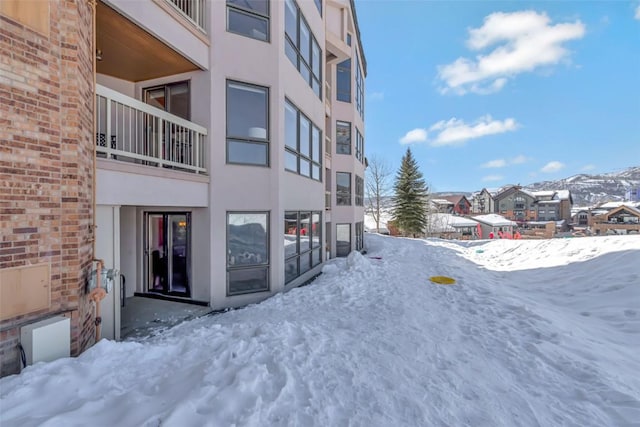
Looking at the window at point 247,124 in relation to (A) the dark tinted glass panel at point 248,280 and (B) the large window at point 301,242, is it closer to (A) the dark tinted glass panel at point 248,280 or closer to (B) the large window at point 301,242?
(B) the large window at point 301,242

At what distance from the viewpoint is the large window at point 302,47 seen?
804 cm

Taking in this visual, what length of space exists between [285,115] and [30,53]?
5259mm

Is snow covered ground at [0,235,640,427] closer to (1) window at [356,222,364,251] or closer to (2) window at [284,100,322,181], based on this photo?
(2) window at [284,100,322,181]

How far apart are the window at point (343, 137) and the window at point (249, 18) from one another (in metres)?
7.54

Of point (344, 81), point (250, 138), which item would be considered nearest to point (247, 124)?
point (250, 138)

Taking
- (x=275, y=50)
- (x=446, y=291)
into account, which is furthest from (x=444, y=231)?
(x=275, y=50)

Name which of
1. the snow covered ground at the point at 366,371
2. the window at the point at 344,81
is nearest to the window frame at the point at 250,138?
the snow covered ground at the point at 366,371

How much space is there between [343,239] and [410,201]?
705 inches

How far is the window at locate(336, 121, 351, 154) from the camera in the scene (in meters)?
14.4

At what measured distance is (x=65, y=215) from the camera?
11.3 ft

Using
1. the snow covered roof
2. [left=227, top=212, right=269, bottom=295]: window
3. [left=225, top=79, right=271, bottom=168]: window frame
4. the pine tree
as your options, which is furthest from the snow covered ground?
the snow covered roof

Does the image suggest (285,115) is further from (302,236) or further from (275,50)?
(302,236)

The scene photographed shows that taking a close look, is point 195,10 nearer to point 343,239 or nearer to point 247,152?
point 247,152

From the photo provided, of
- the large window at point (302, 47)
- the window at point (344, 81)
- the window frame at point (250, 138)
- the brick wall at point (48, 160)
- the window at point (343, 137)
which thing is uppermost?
the window at point (344, 81)
